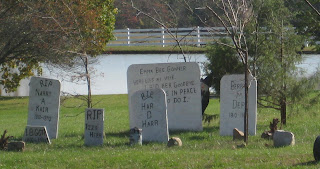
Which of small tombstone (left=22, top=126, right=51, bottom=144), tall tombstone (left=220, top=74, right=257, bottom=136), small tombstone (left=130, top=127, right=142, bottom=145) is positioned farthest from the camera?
tall tombstone (left=220, top=74, right=257, bottom=136)

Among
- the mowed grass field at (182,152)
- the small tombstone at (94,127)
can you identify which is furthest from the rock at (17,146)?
the small tombstone at (94,127)

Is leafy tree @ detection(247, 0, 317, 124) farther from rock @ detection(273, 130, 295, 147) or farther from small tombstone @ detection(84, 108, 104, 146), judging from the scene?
small tombstone @ detection(84, 108, 104, 146)

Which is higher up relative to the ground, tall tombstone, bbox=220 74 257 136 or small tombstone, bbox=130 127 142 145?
tall tombstone, bbox=220 74 257 136

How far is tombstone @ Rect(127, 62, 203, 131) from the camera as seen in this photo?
562 inches

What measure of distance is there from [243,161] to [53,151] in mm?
3723

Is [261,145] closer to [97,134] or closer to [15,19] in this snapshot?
[97,134]

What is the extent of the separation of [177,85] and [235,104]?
1.47m

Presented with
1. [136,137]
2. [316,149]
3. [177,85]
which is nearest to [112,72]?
[177,85]

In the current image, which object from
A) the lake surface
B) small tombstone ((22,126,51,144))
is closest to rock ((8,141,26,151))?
small tombstone ((22,126,51,144))

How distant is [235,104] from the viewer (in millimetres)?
13617

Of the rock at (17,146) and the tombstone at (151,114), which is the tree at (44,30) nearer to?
the tombstone at (151,114)

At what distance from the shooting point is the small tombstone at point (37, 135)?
12.6 m

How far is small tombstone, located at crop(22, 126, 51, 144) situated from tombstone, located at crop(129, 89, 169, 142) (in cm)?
179

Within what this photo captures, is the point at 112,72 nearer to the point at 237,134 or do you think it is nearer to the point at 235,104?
the point at 235,104
